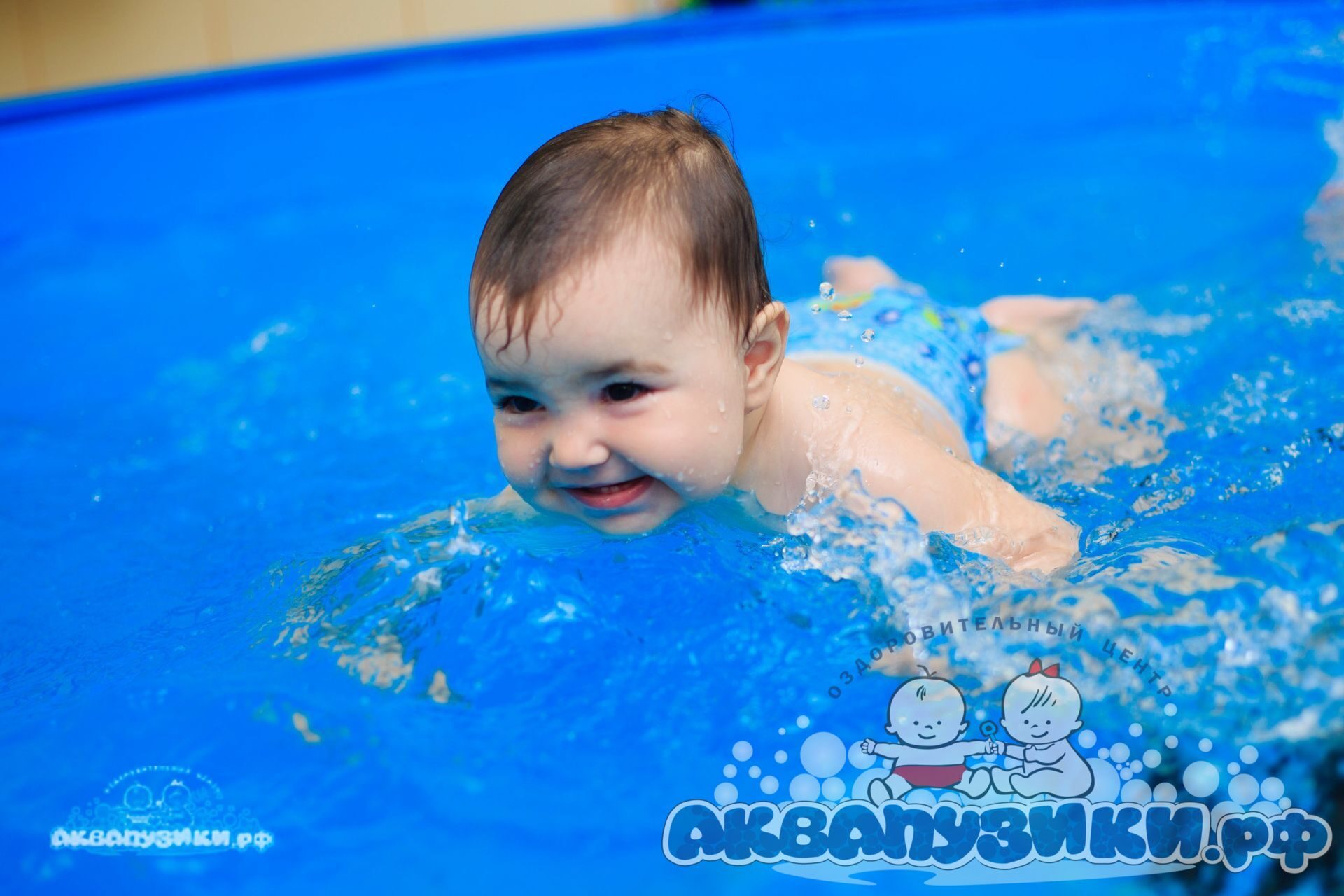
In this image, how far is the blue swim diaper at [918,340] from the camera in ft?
7.98

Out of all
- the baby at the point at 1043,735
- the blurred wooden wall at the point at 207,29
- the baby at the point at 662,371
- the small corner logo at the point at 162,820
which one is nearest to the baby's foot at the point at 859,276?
the baby at the point at 662,371

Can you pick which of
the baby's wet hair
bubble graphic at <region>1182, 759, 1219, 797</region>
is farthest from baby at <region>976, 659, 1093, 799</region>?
the baby's wet hair

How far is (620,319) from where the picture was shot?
1586mm

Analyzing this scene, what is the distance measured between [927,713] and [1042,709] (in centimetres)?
14

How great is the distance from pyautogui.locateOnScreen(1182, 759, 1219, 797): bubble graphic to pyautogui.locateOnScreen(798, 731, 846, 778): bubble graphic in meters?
0.41

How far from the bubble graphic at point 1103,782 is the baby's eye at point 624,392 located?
73 cm

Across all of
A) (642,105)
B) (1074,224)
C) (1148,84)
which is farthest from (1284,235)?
(642,105)

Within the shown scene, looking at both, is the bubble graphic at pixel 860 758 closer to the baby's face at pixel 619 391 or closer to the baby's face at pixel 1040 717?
the baby's face at pixel 1040 717

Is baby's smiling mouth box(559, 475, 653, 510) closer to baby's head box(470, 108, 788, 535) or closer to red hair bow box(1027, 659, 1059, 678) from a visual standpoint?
baby's head box(470, 108, 788, 535)

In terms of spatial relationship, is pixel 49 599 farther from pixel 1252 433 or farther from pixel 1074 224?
pixel 1074 224

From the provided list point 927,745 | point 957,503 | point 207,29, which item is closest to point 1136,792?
point 927,745

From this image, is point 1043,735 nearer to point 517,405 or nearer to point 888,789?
point 888,789

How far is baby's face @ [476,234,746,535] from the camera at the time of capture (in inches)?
62.2

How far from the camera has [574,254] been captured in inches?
62.2
